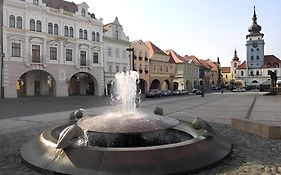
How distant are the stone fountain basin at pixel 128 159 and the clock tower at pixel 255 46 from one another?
106858 millimetres

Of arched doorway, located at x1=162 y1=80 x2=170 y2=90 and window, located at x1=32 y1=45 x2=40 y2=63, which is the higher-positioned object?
window, located at x1=32 y1=45 x2=40 y2=63

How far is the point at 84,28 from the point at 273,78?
1234 inches

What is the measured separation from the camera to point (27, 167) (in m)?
6.12

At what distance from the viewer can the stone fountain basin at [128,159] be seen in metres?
5.36

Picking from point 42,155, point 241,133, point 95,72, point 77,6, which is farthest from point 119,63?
point 42,155

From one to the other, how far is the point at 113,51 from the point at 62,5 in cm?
1175

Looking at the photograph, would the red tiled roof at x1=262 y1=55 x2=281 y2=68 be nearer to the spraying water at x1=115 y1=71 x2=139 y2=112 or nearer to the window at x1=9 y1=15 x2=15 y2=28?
the window at x1=9 y1=15 x2=15 y2=28

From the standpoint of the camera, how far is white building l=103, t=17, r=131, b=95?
49750mm

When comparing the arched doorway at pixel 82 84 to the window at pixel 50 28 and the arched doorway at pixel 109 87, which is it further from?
the window at pixel 50 28

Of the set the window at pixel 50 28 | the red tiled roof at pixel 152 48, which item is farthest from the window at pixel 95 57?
the red tiled roof at pixel 152 48

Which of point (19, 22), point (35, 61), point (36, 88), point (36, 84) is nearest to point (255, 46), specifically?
point (36, 84)

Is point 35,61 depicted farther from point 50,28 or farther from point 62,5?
point 62,5

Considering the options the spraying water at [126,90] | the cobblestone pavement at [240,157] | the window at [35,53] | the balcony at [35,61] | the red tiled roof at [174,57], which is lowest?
the cobblestone pavement at [240,157]

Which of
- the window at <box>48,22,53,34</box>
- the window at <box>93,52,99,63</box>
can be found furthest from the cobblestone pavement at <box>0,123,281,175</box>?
the window at <box>93,52,99,63</box>
